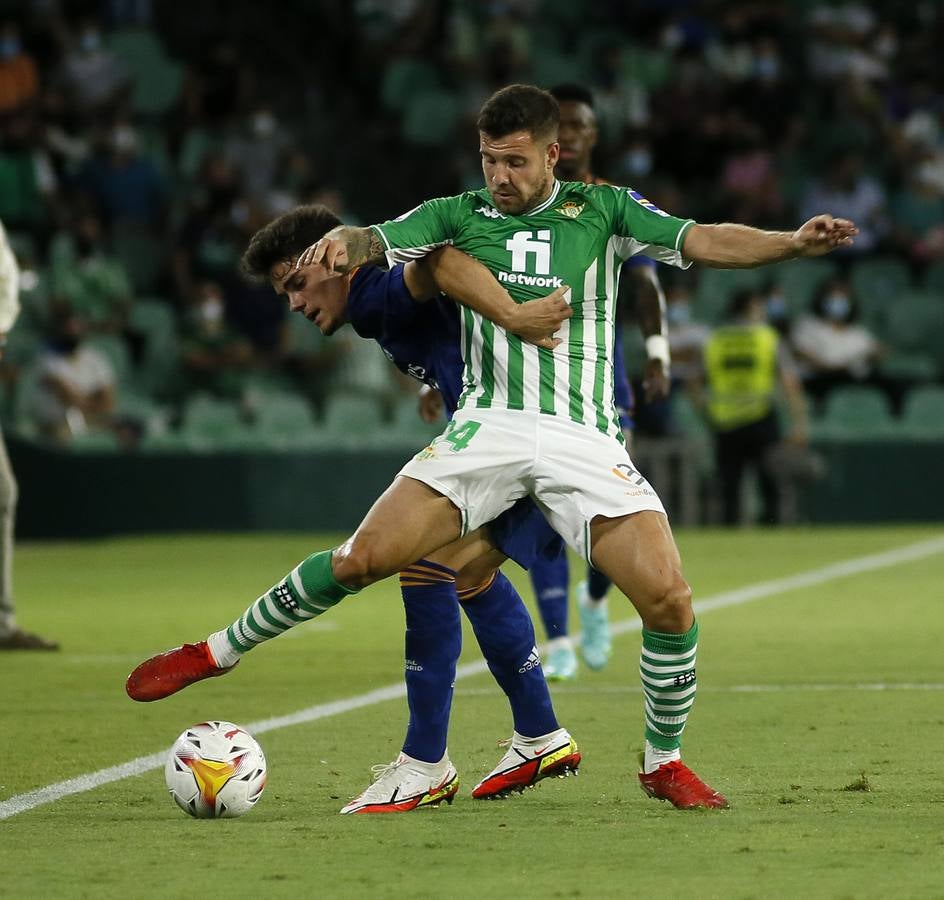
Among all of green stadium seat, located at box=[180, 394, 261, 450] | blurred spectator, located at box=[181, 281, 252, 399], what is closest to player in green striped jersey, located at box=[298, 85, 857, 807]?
green stadium seat, located at box=[180, 394, 261, 450]

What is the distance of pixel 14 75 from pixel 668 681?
614 inches

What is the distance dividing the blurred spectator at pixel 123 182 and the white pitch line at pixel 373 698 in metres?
8.18

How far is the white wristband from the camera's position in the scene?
8039 mm

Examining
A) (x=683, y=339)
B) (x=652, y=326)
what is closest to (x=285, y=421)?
(x=683, y=339)

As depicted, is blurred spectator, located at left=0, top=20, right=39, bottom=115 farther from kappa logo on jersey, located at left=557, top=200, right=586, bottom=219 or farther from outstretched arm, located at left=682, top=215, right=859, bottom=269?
outstretched arm, located at left=682, top=215, right=859, bottom=269

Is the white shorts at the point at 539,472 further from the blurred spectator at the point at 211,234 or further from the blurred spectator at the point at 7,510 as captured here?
the blurred spectator at the point at 211,234

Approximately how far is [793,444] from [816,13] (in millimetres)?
6256

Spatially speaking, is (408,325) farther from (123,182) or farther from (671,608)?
(123,182)

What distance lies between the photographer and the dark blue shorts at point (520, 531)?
545 centimetres

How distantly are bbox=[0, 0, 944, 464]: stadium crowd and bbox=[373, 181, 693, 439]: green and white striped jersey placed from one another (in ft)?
38.8

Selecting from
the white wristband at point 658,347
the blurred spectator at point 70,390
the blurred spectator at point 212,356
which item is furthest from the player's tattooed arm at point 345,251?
the blurred spectator at point 212,356

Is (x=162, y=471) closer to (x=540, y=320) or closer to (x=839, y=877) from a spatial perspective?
(x=540, y=320)

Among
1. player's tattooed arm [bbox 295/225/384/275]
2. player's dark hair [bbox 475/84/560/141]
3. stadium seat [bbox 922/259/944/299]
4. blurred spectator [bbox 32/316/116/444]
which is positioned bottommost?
blurred spectator [bbox 32/316/116/444]

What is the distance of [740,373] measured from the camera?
16.9 metres
